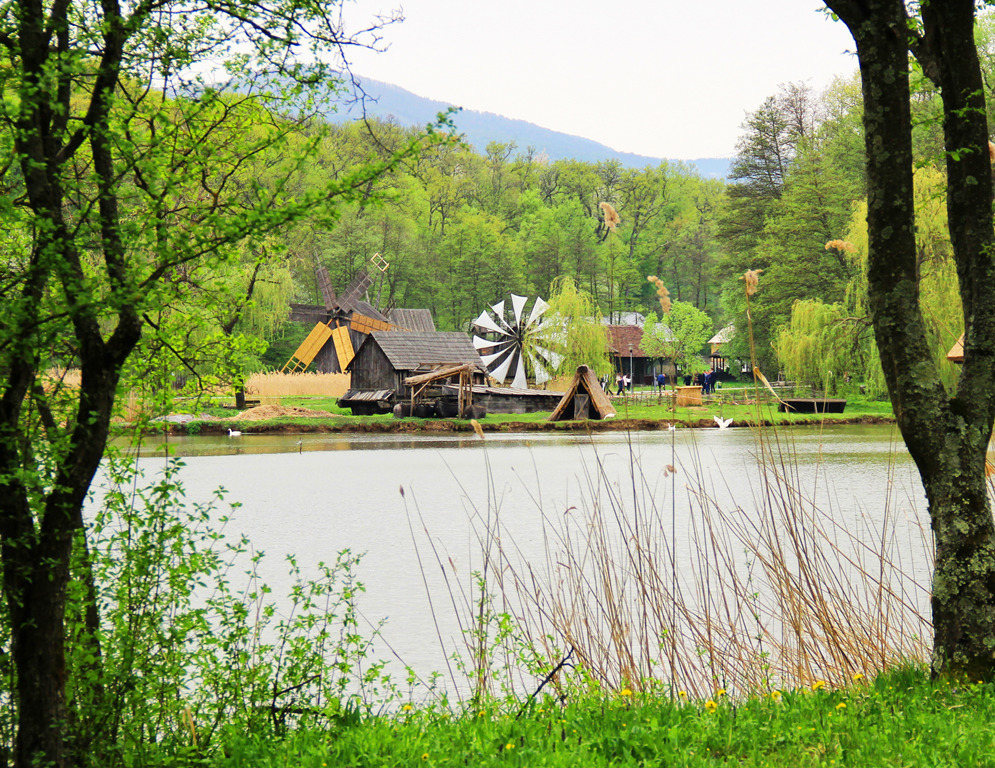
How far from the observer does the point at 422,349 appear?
122ft

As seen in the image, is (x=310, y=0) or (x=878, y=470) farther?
(x=878, y=470)

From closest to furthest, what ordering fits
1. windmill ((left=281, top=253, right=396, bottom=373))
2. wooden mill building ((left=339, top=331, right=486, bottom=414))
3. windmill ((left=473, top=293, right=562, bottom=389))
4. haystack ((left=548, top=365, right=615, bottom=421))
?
haystack ((left=548, top=365, right=615, bottom=421)) → wooden mill building ((left=339, top=331, right=486, bottom=414)) → windmill ((left=473, top=293, right=562, bottom=389)) → windmill ((left=281, top=253, right=396, bottom=373))

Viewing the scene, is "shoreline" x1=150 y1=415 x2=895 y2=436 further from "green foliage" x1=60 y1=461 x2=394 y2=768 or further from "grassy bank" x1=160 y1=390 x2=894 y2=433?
"green foliage" x1=60 y1=461 x2=394 y2=768

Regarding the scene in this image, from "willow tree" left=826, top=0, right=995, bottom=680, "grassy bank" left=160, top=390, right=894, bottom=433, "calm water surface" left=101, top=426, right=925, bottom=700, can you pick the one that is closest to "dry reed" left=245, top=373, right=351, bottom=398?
"grassy bank" left=160, top=390, right=894, bottom=433

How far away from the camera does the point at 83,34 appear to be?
3301mm

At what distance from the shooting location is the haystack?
1161 inches

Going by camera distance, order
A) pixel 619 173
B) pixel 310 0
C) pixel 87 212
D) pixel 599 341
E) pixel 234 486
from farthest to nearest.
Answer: pixel 619 173 → pixel 599 341 → pixel 234 486 → pixel 310 0 → pixel 87 212

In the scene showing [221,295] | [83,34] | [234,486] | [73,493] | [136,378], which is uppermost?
[83,34]

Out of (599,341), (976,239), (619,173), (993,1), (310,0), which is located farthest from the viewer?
(619,173)

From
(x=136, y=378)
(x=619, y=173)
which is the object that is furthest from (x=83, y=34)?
(x=619, y=173)

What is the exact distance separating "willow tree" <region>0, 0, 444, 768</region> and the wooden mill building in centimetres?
3155

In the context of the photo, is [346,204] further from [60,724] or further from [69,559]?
[60,724]

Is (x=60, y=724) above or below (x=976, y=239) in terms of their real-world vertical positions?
below

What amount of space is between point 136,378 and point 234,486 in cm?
1203
